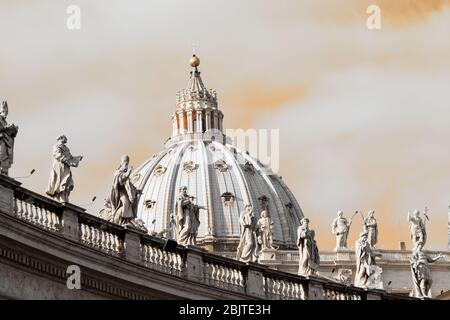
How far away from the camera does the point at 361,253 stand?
49.0 metres

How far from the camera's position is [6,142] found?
1430 inches

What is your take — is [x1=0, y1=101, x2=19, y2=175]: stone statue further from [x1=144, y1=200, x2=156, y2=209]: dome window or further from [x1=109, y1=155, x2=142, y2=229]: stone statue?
[x1=144, y1=200, x2=156, y2=209]: dome window

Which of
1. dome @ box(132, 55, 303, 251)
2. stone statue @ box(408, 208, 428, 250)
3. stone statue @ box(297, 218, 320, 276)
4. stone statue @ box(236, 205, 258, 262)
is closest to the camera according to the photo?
stone statue @ box(297, 218, 320, 276)

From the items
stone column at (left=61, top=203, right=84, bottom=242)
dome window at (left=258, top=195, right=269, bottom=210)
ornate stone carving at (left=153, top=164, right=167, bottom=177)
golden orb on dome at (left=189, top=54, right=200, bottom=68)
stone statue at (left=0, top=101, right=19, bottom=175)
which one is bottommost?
stone column at (left=61, top=203, right=84, bottom=242)

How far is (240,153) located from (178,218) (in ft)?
500

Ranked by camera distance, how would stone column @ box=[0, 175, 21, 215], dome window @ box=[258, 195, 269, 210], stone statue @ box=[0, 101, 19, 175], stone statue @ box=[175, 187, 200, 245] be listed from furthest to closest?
dome window @ box=[258, 195, 269, 210] → stone statue @ box=[175, 187, 200, 245] → stone statue @ box=[0, 101, 19, 175] → stone column @ box=[0, 175, 21, 215]

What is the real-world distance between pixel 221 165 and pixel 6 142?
15826 cm

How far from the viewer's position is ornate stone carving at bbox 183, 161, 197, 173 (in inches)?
7594

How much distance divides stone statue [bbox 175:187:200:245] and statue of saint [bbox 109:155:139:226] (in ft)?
10.1

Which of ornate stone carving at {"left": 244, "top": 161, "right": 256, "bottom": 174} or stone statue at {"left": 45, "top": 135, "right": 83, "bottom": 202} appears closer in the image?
stone statue at {"left": 45, "top": 135, "right": 83, "bottom": 202}

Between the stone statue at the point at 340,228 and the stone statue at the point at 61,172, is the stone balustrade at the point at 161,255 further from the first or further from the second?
the stone statue at the point at 340,228

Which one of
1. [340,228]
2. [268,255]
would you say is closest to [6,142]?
[340,228]

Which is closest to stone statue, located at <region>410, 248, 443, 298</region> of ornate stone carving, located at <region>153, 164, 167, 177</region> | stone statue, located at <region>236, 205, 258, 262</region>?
stone statue, located at <region>236, 205, 258, 262</region>
